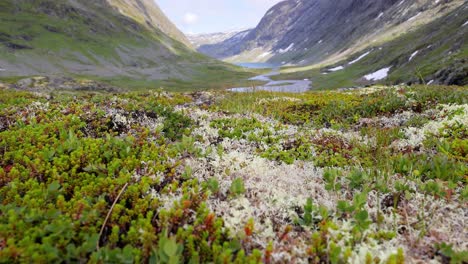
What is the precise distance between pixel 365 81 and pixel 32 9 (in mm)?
201841

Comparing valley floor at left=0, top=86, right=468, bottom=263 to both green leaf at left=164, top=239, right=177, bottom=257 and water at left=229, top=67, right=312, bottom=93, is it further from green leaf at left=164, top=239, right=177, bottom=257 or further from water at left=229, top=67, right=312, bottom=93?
water at left=229, top=67, right=312, bottom=93

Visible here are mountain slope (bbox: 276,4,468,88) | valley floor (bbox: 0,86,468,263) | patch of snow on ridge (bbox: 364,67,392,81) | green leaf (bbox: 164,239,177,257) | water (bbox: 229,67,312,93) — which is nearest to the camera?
green leaf (bbox: 164,239,177,257)

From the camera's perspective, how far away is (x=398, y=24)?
173 metres

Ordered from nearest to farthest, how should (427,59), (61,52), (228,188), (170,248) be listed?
1. (170,248)
2. (228,188)
3. (427,59)
4. (61,52)

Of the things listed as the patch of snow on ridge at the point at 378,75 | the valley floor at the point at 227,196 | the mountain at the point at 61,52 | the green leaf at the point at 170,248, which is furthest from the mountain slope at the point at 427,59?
the mountain at the point at 61,52

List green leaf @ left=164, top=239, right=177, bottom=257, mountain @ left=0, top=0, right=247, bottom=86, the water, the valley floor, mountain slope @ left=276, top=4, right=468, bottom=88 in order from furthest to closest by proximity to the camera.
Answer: mountain @ left=0, top=0, right=247, bottom=86 < mountain slope @ left=276, top=4, right=468, bottom=88 < the water < the valley floor < green leaf @ left=164, top=239, right=177, bottom=257

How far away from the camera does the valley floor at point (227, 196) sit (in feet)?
11.7

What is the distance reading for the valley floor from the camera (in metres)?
3.56

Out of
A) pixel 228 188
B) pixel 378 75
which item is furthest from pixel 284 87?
pixel 228 188

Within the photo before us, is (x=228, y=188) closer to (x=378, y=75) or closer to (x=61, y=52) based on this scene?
(x=378, y=75)

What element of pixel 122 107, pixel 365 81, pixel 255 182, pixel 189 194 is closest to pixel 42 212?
pixel 189 194

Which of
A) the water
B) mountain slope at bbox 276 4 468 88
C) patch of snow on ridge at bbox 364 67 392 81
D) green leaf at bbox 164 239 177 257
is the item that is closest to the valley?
green leaf at bbox 164 239 177 257

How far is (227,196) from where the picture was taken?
15.8 feet

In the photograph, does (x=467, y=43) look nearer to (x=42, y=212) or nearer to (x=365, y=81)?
(x=365, y=81)
